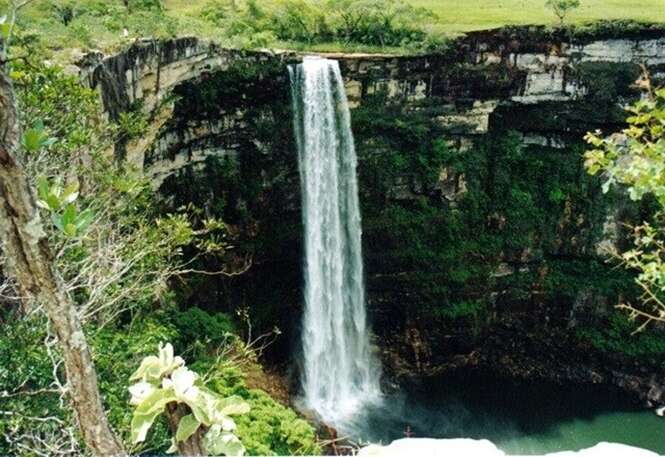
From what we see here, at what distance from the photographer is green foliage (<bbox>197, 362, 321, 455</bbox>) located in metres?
8.57

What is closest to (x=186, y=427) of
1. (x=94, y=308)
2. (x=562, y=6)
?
(x=94, y=308)

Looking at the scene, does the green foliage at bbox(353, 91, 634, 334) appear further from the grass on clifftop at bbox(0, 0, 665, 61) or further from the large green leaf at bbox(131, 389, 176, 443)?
the large green leaf at bbox(131, 389, 176, 443)

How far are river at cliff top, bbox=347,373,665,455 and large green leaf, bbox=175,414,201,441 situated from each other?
38.0 feet

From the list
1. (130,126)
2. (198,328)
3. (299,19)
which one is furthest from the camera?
(299,19)

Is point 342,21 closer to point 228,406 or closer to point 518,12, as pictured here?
point 518,12

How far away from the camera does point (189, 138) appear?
14.8m

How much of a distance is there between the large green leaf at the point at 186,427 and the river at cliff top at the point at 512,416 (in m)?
11.6

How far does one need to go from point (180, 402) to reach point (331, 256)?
540 inches

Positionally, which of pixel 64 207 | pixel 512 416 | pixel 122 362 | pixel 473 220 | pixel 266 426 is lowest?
pixel 512 416

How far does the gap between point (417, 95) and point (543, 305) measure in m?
6.52

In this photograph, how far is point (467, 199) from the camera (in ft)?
58.1

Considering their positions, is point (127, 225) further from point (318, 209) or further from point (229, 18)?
point (229, 18)

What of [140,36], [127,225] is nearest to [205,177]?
[140,36]

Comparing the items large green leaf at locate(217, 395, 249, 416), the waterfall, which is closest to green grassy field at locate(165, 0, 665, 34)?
the waterfall
